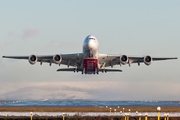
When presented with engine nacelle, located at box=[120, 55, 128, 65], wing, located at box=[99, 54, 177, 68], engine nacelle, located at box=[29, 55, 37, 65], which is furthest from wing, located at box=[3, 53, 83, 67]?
engine nacelle, located at box=[120, 55, 128, 65]

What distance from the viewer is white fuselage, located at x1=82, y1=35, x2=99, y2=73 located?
4356cm

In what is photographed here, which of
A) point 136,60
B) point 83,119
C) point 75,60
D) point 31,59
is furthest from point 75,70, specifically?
point 83,119

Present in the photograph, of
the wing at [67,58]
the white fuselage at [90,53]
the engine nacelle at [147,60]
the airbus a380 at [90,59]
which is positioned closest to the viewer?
the white fuselage at [90,53]

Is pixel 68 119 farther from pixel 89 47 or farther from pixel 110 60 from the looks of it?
pixel 110 60

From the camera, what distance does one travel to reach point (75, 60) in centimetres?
4919

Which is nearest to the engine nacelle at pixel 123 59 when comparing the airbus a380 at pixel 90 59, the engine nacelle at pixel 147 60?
the airbus a380 at pixel 90 59

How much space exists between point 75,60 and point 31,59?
832 cm

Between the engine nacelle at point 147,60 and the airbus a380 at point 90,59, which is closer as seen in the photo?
the airbus a380 at point 90,59

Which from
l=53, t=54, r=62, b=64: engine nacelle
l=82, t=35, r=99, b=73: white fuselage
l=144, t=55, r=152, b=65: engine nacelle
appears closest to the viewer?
l=82, t=35, r=99, b=73: white fuselage

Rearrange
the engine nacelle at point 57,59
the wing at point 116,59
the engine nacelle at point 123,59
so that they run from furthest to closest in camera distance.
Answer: the wing at point 116,59 < the engine nacelle at point 123,59 < the engine nacelle at point 57,59

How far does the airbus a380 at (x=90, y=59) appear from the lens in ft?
146

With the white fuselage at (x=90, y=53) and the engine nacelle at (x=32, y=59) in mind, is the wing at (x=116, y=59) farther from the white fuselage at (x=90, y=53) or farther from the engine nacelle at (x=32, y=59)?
the engine nacelle at (x=32, y=59)

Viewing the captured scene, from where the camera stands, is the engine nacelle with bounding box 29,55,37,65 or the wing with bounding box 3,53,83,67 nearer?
the engine nacelle with bounding box 29,55,37,65

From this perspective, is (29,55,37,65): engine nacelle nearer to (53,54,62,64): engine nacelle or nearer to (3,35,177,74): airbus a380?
(3,35,177,74): airbus a380
